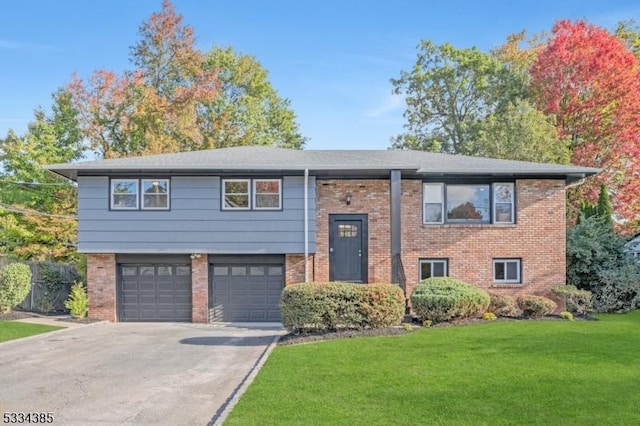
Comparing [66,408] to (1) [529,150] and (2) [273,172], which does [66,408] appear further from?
(1) [529,150]

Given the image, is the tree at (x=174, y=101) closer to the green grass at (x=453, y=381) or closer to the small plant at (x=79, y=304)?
the small plant at (x=79, y=304)

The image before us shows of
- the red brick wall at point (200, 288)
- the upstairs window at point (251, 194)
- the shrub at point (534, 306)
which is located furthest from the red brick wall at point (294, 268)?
the shrub at point (534, 306)

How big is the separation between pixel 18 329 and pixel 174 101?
17250mm

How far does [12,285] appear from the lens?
1709 centimetres

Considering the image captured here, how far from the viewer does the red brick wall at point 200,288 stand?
16.4 m

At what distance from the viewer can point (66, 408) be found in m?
7.00

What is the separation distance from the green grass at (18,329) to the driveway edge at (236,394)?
22.3ft

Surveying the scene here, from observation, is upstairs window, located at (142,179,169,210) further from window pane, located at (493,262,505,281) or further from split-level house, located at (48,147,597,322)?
window pane, located at (493,262,505,281)

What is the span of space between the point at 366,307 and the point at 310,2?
1149cm

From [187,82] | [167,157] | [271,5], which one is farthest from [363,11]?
[187,82]

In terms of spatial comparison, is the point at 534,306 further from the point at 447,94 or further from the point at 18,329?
the point at 447,94

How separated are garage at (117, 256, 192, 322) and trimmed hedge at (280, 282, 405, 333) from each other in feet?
18.2

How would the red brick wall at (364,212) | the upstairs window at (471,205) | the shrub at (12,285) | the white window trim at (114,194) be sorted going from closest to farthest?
the white window trim at (114,194), the red brick wall at (364,212), the upstairs window at (471,205), the shrub at (12,285)

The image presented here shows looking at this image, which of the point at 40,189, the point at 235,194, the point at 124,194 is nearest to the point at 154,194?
the point at 124,194
